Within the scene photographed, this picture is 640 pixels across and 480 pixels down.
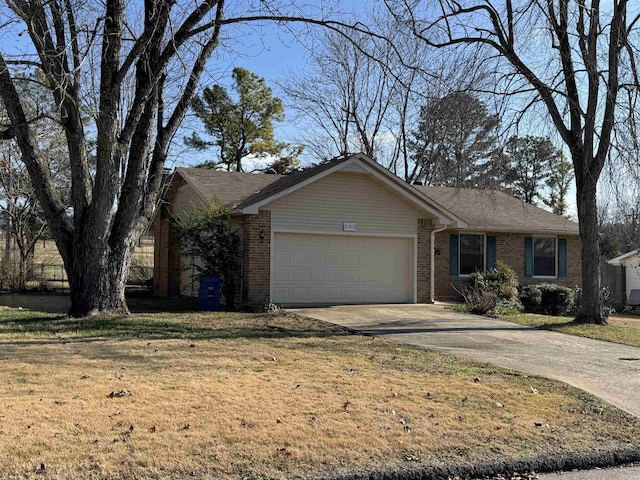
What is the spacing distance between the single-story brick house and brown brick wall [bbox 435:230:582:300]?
51mm

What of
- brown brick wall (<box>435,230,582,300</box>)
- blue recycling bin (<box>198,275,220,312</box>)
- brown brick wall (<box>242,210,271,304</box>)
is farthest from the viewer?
brown brick wall (<box>435,230,582,300</box>)

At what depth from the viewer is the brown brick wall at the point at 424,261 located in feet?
59.7

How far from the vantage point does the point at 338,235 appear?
17.3 m

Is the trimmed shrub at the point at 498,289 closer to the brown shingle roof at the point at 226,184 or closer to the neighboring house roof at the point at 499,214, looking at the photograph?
the neighboring house roof at the point at 499,214

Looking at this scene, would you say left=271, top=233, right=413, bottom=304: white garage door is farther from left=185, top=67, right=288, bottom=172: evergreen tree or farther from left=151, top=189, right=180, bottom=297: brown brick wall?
left=185, top=67, right=288, bottom=172: evergreen tree

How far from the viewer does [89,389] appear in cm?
647

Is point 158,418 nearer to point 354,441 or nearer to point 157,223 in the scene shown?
point 354,441

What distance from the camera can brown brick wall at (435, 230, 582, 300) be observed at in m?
21.0

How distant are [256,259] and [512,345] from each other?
759 centimetres

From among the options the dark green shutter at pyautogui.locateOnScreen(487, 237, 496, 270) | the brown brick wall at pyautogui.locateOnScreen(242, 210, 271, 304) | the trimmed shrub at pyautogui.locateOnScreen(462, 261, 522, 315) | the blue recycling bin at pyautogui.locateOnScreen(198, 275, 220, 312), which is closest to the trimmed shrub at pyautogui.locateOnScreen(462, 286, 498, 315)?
the trimmed shrub at pyautogui.locateOnScreen(462, 261, 522, 315)

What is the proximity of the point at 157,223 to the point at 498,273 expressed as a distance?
12865 mm

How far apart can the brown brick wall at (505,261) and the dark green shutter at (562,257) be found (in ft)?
0.53

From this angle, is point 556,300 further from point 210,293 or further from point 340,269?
point 210,293

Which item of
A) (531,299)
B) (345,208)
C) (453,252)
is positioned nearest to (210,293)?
(345,208)
